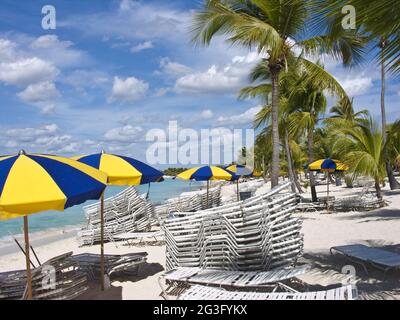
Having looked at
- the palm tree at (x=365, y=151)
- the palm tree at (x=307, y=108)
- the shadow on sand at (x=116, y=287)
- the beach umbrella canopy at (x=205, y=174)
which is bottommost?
the shadow on sand at (x=116, y=287)

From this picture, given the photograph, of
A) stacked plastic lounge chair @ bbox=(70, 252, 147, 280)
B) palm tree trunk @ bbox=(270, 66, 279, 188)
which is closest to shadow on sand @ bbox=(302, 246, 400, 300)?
stacked plastic lounge chair @ bbox=(70, 252, 147, 280)

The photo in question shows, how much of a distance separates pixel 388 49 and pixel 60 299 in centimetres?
507

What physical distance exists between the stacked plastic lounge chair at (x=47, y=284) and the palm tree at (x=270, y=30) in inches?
265

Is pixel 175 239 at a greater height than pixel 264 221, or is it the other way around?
pixel 264 221

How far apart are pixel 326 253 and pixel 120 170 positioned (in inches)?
193

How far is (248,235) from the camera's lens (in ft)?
19.5

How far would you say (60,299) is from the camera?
4.86m

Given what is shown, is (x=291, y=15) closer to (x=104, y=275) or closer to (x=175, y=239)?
(x=175, y=239)

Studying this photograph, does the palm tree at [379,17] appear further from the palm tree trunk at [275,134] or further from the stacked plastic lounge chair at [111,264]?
the palm tree trunk at [275,134]

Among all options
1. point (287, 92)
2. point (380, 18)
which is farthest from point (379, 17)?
point (287, 92)

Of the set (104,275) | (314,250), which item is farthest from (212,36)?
(104,275)

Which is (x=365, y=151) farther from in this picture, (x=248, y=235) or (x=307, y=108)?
(x=248, y=235)

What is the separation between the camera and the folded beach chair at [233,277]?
194 inches

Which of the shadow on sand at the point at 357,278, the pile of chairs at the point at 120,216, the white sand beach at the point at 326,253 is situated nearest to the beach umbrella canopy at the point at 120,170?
the white sand beach at the point at 326,253
